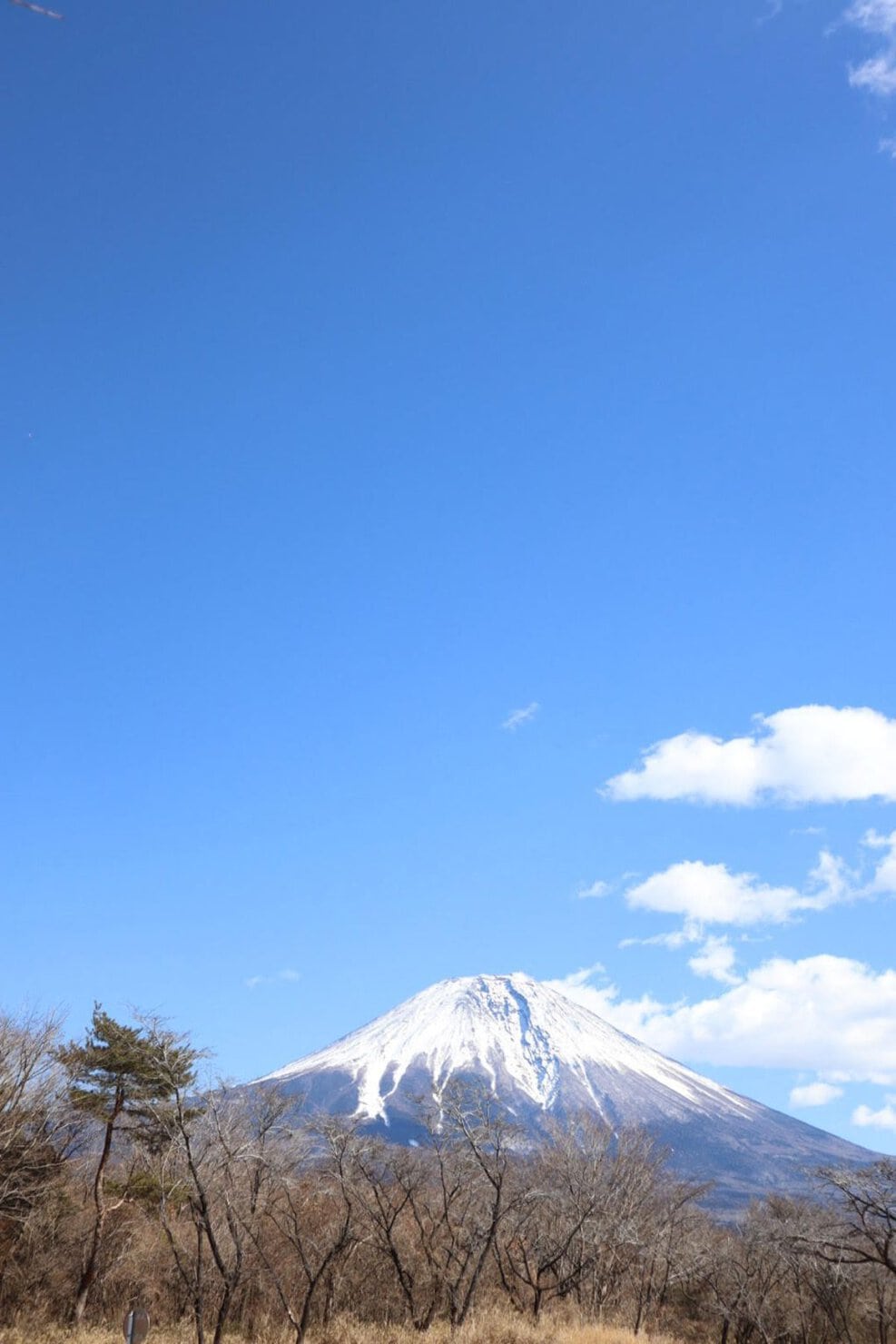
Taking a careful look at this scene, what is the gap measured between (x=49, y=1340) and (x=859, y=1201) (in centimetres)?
2480

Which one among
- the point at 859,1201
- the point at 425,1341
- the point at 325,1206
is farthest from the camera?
the point at 325,1206

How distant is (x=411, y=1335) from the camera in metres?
29.0

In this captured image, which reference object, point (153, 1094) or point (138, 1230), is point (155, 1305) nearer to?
point (138, 1230)

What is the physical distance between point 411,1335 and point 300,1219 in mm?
18202

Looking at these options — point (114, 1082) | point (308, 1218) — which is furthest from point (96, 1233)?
point (308, 1218)

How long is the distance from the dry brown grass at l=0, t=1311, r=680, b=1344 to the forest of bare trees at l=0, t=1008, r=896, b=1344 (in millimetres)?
934

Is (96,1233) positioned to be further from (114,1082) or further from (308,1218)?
(308,1218)

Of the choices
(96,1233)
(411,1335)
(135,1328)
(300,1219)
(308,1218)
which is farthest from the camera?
(308,1218)

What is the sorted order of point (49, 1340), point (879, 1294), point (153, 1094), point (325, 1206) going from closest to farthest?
point (49, 1340)
point (153, 1094)
point (879, 1294)
point (325, 1206)

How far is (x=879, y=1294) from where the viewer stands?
43.3 metres

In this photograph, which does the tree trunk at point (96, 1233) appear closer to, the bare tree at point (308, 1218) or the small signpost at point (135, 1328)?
the bare tree at point (308, 1218)

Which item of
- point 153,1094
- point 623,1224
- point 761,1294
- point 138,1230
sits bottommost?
point 761,1294

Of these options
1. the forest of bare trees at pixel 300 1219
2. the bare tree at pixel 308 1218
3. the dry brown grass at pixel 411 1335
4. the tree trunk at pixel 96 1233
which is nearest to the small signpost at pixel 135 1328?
the forest of bare trees at pixel 300 1219

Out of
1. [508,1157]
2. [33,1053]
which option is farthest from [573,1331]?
[33,1053]
